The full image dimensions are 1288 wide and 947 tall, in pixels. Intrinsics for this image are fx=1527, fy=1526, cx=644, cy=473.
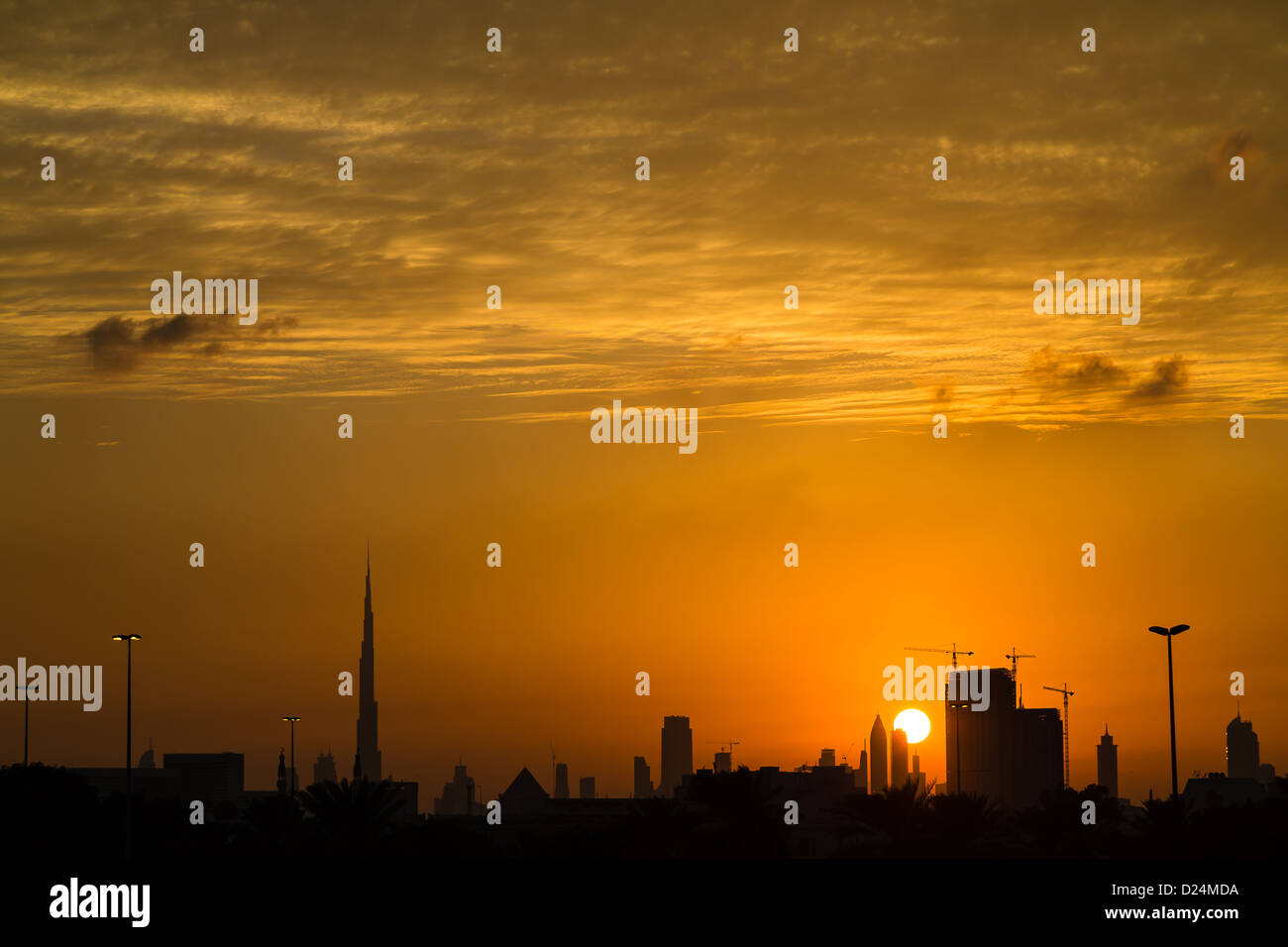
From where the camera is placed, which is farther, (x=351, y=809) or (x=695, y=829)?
(x=695, y=829)

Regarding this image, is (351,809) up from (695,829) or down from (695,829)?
up

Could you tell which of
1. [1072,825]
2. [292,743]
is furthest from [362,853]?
[292,743]

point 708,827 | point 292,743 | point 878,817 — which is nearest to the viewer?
point 708,827
